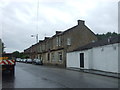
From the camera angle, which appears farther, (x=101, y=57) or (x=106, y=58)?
(x=101, y=57)

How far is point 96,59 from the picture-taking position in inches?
1014

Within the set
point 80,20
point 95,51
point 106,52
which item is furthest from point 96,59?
point 80,20

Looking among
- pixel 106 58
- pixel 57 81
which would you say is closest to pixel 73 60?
pixel 106 58

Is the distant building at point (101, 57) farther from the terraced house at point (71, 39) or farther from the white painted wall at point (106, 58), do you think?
the terraced house at point (71, 39)

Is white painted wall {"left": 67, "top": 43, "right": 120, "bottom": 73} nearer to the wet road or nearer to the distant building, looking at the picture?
the distant building

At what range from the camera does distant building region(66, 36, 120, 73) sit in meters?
21.3

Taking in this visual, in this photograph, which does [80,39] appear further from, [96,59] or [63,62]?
[96,59]

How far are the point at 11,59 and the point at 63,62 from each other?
80.8ft

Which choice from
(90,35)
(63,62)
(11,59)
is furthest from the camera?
(90,35)

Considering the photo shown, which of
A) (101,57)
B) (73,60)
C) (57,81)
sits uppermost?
(101,57)

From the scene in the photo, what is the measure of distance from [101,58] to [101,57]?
13 cm

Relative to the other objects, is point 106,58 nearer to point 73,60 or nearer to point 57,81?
point 73,60

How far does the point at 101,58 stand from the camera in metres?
24.4

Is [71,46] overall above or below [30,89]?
above
